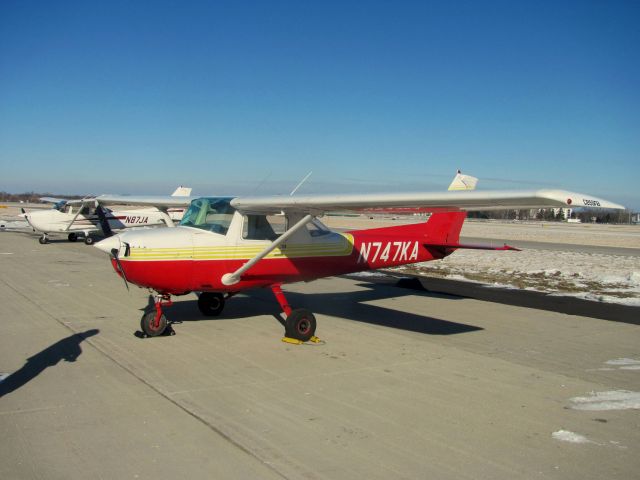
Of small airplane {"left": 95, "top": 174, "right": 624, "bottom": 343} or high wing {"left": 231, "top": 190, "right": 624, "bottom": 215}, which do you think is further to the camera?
small airplane {"left": 95, "top": 174, "right": 624, "bottom": 343}

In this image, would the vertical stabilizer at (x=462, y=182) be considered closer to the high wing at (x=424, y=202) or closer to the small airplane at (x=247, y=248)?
the small airplane at (x=247, y=248)

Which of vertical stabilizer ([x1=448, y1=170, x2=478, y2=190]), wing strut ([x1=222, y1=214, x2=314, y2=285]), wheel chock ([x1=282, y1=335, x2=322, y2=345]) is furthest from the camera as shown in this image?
vertical stabilizer ([x1=448, y1=170, x2=478, y2=190])

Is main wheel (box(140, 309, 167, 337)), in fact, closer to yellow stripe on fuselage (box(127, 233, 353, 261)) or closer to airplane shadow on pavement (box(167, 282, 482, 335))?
yellow stripe on fuselage (box(127, 233, 353, 261))

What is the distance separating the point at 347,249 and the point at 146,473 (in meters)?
6.51

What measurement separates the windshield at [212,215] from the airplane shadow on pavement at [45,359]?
7.25 ft

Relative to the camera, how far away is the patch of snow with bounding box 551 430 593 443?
15.7ft

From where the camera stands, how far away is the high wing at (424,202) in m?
5.38

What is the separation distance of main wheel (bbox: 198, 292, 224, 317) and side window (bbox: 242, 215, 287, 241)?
1.84 metres

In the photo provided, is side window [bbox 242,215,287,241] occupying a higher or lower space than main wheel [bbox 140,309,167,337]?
higher

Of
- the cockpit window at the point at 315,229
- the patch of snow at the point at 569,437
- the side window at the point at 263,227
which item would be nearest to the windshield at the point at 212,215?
the side window at the point at 263,227

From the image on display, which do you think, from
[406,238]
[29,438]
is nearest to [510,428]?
[29,438]

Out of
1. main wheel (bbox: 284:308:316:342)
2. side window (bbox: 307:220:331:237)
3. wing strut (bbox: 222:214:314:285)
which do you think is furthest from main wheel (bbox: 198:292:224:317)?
main wheel (bbox: 284:308:316:342)

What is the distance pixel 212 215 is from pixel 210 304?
6.67 ft

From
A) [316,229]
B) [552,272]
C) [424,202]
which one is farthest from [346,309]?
[552,272]
